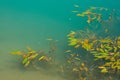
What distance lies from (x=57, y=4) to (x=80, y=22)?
279 centimetres

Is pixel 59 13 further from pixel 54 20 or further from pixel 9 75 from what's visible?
pixel 9 75

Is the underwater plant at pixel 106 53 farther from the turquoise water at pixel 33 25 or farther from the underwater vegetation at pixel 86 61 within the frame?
the turquoise water at pixel 33 25

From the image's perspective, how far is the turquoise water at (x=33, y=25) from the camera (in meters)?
4.72

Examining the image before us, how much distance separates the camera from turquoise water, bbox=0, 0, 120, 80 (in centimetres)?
472

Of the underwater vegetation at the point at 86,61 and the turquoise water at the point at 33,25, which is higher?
the turquoise water at the point at 33,25

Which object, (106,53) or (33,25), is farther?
(33,25)

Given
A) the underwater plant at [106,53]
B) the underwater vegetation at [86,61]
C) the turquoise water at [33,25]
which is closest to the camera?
the underwater plant at [106,53]

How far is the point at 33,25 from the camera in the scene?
22.3 ft

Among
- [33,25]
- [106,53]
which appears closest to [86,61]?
[106,53]

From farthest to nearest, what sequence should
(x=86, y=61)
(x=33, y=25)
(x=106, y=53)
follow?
(x=33, y=25) → (x=86, y=61) → (x=106, y=53)

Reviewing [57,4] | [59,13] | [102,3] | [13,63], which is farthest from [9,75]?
[57,4]

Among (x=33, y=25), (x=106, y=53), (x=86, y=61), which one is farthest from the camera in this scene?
(x=33, y=25)

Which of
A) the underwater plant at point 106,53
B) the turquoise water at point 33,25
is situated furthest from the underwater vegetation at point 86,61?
the turquoise water at point 33,25

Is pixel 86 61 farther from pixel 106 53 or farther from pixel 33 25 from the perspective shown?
pixel 33 25
